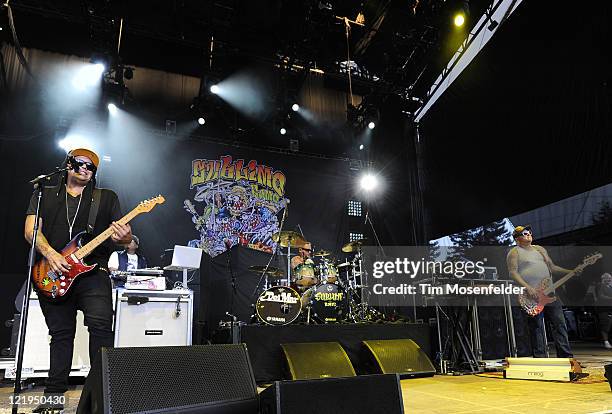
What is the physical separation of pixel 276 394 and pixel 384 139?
8.72 m

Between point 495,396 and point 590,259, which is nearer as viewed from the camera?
point 495,396

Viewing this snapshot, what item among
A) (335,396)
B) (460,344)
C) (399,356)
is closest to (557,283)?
(460,344)

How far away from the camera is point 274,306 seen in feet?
16.6

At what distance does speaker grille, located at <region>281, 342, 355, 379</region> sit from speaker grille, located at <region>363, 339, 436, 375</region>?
0.37 m

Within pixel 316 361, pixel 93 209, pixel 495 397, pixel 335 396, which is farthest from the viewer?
pixel 316 361

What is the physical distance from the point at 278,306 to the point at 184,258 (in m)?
1.31

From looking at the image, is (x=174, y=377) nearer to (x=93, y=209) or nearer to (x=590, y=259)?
(x=93, y=209)

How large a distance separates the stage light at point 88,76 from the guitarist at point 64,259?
658 cm

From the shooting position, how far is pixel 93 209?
9.37 feet

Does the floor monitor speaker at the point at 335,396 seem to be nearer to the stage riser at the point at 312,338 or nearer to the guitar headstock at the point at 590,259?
the stage riser at the point at 312,338

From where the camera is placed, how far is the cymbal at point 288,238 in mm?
6051

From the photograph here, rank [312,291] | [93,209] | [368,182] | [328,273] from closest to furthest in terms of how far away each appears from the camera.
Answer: [93,209] → [312,291] → [328,273] → [368,182]

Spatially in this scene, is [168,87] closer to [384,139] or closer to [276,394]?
[384,139]

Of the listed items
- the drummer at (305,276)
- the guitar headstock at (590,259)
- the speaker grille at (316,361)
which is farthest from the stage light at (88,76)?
the guitar headstock at (590,259)
